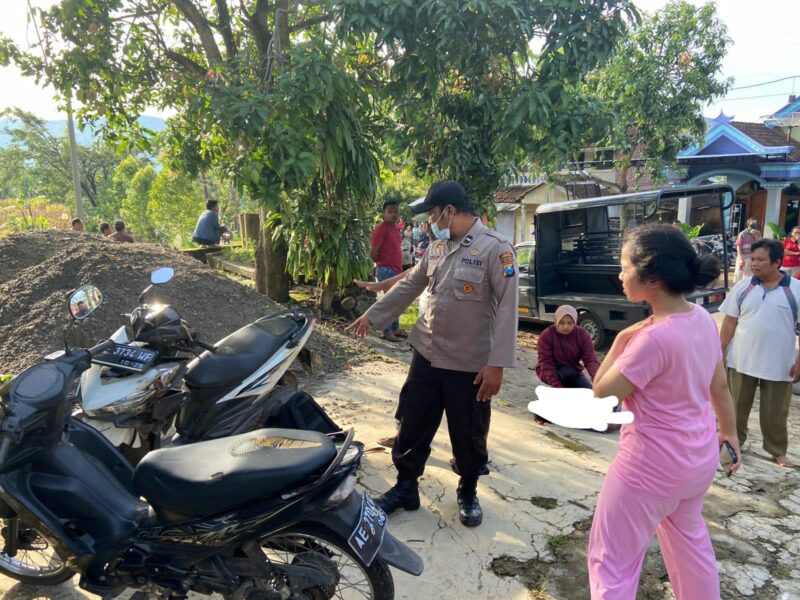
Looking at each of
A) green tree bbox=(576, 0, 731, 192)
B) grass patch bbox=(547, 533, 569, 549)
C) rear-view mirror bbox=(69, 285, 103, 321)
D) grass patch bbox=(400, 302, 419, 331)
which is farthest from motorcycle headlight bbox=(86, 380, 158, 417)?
green tree bbox=(576, 0, 731, 192)

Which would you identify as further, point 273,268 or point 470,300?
point 273,268

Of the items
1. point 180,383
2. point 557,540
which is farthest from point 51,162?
point 557,540

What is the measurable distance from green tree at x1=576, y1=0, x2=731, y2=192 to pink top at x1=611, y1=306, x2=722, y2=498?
11.9m

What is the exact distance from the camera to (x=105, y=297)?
5160 millimetres

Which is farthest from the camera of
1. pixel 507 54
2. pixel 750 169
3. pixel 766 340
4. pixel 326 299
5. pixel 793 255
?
pixel 750 169

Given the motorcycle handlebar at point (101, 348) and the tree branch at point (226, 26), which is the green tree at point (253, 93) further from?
the motorcycle handlebar at point (101, 348)

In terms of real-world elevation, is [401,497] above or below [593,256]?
below

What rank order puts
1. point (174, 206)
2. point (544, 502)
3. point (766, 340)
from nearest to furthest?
point (544, 502) → point (766, 340) → point (174, 206)

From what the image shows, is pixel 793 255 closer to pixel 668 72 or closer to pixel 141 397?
pixel 668 72

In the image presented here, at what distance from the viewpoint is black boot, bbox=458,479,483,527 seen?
2957 mm

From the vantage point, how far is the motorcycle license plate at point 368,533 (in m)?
1.89

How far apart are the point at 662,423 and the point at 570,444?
250cm

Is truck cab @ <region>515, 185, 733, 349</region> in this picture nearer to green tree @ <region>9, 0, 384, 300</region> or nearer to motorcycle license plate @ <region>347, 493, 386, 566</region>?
green tree @ <region>9, 0, 384, 300</region>

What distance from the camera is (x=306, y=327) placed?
3285 mm
